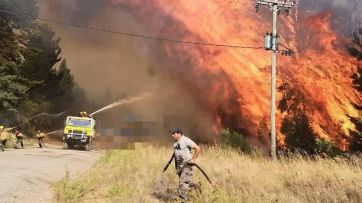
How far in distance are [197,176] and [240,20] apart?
1996cm

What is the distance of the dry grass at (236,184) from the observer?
11.5 m

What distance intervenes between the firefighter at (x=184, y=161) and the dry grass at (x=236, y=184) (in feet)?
0.99

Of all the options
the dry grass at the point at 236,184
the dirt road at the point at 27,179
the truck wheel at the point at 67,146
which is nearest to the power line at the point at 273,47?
the dry grass at the point at 236,184

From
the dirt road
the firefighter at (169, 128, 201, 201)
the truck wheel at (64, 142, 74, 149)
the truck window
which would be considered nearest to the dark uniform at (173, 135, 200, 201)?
the firefighter at (169, 128, 201, 201)

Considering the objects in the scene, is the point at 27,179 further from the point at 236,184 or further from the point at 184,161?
the point at 236,184

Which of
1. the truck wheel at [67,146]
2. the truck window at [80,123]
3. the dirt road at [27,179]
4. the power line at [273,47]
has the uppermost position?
the power line at [273,47]

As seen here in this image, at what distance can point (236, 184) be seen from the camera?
13.7 meters

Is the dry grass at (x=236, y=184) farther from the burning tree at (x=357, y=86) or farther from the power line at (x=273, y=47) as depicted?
the burning tree at (x=357, y=86)

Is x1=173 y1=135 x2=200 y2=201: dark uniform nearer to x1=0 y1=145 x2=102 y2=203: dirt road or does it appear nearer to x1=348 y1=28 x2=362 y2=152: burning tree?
x1=0 y1=145 x2=102 y2=203: dirt road

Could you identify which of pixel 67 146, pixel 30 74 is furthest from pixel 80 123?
pixel 30 74

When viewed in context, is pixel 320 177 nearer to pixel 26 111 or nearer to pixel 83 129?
pixel 83 129

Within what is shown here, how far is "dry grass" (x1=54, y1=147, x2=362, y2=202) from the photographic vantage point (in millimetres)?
11461

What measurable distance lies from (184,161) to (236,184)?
2877 millimetres

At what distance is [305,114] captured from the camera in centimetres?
3086
